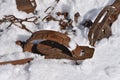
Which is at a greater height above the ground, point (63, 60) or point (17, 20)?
point (17, 20)

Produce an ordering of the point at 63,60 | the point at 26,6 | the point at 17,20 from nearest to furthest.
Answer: the point at 63,60 → the point at 17,20 → the point at 26,6

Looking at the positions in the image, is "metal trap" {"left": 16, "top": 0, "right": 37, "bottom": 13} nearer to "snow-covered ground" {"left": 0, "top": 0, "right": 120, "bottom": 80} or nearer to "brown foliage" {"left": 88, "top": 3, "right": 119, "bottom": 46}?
"snow-covered ground" {"left": 0, "top": 0, "right": 120, "bottom": 80}

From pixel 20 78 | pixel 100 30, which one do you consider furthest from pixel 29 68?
pixel 100 30

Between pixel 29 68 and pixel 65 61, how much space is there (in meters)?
0.34

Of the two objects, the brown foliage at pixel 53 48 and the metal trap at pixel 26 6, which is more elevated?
the metal trap at pixel 26 6

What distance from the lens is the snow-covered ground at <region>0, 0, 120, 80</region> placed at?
2.81m

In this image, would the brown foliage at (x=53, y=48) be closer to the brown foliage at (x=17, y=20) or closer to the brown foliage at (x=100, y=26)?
the brown foliage at (x=100, y=26)

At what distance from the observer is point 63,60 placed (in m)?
2.97

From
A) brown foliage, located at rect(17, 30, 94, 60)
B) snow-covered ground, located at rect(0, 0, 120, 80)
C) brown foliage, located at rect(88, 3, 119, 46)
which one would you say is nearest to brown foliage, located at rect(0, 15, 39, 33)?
snow-covered ground, located at rect(0, 0, 120, 80)

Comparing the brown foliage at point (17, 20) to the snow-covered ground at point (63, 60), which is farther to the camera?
the brown foliage at point (17, 20)

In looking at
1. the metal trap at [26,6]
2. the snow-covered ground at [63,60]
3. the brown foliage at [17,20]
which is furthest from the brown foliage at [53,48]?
the metal trap at [26,6]

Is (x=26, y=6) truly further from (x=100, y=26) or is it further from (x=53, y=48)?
(x=100, y=26)

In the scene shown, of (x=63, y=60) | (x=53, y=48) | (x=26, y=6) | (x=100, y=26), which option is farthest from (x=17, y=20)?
(x=100, y=26)

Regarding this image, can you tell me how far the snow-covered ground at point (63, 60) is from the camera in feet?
9.22
